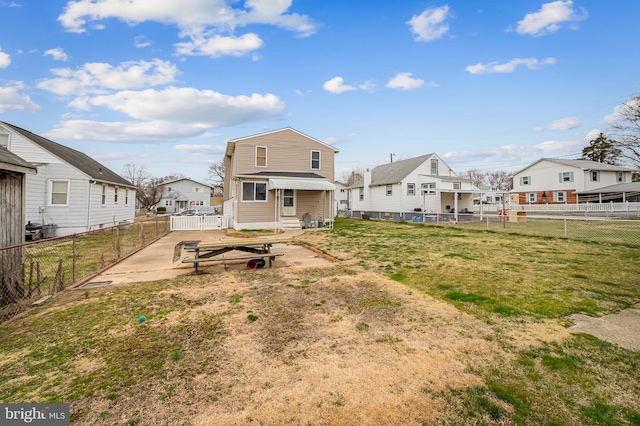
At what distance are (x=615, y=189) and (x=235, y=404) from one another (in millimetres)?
46973

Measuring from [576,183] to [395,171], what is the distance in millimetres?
25036

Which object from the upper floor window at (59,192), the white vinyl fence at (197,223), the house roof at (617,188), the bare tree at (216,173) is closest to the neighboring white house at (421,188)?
the white vinyl fence at (197,223)

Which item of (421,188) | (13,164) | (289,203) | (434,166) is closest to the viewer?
(13,164)

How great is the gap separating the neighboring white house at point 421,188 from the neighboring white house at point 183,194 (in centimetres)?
3744

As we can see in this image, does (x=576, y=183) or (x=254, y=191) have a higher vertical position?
(x=576, y=183)

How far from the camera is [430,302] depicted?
16.1 feet

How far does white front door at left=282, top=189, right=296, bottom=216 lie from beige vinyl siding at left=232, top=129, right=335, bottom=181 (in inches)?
77.3

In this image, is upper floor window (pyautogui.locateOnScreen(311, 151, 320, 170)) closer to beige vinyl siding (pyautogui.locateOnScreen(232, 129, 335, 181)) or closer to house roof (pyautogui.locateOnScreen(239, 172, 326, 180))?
beige vinyl siding (pyautogui.locateOnScreen(232, 129, 335, 181))

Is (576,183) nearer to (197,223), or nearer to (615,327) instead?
(615,327)

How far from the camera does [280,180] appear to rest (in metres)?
17.3

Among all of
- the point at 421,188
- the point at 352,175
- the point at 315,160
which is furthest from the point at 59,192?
the point at 352,175
